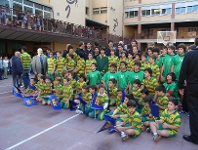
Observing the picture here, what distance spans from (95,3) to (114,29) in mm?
4516

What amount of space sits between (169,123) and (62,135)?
85.3 inches

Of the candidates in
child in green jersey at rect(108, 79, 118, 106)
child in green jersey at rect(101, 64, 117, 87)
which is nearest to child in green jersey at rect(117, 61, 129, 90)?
child in green jersey at rect(101, 64, 117, 87)

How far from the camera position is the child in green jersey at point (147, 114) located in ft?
12.9

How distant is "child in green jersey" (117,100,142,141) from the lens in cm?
352

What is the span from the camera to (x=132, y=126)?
360 cm

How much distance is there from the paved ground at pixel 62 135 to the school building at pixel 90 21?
24.0 ft

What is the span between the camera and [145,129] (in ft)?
12.9

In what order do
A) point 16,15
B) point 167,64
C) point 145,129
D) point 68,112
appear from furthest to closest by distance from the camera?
1. point 16,15
2. point 167,64
3. point 68,112
4. point 145,129

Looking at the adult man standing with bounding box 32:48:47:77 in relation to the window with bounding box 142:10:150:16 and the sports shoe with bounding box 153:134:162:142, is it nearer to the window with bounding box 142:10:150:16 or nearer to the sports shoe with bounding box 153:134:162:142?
the sports shoe with bounding box 153:134:162:142

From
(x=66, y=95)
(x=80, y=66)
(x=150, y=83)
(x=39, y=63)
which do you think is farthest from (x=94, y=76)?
(x=39, y=63)

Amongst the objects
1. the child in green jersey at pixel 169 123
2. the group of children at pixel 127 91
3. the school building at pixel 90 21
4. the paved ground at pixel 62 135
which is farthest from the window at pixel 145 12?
the child in green jersey at pixel 169 123

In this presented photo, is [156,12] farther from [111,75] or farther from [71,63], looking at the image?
[111,75]

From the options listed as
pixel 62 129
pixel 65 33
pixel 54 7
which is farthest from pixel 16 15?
pixel 62 129

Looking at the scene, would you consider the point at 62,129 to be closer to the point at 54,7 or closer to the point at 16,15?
the point at 16,15
